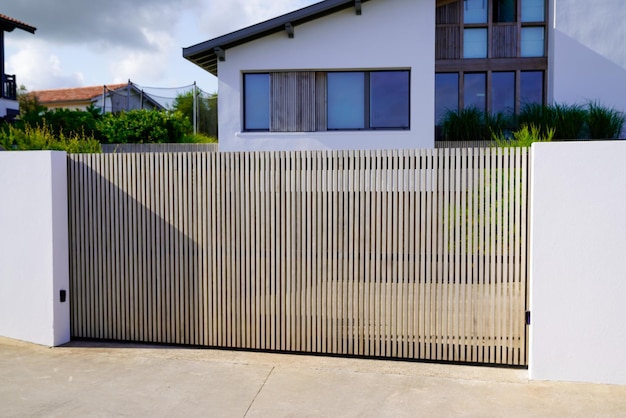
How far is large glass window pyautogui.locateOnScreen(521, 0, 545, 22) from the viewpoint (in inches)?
695

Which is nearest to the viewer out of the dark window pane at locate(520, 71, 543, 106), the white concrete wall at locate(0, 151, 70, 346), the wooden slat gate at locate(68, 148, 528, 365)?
the wooden slat gate at locate(68, 148, 528, 365)

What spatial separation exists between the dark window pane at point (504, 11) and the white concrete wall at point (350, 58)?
13.5 feet

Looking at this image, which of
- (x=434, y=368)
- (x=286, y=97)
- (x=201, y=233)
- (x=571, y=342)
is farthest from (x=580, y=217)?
(x=286, y=97)

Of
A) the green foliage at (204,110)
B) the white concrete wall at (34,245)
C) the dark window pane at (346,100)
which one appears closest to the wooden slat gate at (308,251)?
the white concrete wall at (34,245)

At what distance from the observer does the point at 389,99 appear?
14633 millimetres

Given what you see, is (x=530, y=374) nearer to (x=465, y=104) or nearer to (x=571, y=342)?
(x=571, y=342)

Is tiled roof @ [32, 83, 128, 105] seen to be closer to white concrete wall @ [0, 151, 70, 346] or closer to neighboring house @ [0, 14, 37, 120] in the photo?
neighboring house @ [0, 14, 37, 120]

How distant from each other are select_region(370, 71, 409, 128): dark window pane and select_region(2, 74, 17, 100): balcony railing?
766 inches

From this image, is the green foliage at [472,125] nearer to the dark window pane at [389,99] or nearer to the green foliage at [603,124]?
the green foliage at [603,124]

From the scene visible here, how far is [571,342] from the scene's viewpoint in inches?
236

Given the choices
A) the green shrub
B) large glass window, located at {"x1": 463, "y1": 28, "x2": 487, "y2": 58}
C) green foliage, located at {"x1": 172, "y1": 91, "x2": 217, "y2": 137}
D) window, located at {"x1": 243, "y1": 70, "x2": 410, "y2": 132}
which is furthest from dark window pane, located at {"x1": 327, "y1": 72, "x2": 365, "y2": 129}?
green foliage, located at {"x1": 172, "y1": 91, "x2": 217, "y2": 137}

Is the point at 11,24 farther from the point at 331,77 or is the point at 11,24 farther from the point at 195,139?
the point at 331,77

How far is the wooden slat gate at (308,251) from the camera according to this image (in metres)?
6.40

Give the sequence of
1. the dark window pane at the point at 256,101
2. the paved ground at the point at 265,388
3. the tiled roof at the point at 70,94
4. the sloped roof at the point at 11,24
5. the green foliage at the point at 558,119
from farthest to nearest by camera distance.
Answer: the tiled roof at the point at 70,94
the sloped roof at the point at 11,24
the green foliage at the point at 558,119
the dark window pane at the point at 256,101
the paved ground at the point at 265,388
